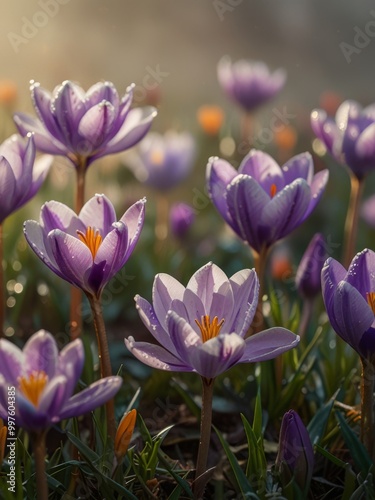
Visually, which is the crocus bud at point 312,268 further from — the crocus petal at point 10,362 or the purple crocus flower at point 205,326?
the crocus petal at point 10,362

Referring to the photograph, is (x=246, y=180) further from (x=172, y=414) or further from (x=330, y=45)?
(x=330, y=45)

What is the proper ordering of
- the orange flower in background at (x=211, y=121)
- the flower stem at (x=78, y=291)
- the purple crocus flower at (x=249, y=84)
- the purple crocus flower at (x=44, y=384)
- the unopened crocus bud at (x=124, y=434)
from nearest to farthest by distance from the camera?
the purple crocus flower at (x=44, y=384) < the unopened crocus bud at (x=124, y=434) < the flower stem at (x=78, y=291) < the purple crocus flower at (x=249, y=84) < the orange flower in background at (x=211, y=121)

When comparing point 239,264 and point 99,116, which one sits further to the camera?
point 239,264

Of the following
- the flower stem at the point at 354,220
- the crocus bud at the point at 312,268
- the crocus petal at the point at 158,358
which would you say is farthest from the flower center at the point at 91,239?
the flower stem at the point at 354,220

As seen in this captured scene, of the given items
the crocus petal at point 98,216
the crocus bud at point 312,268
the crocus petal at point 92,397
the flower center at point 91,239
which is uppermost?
the crocus petal at point 98,216

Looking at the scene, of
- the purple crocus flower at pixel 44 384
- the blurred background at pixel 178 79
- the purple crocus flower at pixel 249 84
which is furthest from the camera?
the purple crocus flower at pixel 249 84

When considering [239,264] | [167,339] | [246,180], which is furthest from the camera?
[239,264]

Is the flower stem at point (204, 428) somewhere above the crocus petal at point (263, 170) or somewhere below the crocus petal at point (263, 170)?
below

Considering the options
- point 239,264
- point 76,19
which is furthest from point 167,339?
point 76,19
